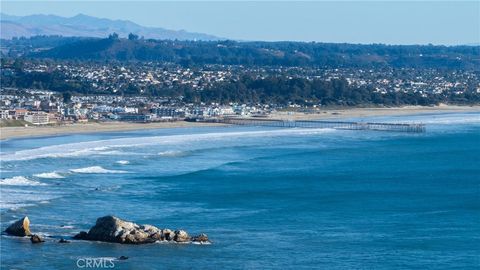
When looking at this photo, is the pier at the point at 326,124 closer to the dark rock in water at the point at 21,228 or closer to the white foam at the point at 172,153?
the white foam at the point at 172,153

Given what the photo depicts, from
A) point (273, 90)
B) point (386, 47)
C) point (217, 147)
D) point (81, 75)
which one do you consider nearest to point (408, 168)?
point (217, 147)

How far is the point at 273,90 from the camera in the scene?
85.7m

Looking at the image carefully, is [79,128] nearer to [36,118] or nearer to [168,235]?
[36,118]

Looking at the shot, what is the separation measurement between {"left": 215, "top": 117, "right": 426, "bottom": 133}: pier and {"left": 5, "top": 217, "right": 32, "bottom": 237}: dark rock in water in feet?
123

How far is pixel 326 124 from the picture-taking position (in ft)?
214

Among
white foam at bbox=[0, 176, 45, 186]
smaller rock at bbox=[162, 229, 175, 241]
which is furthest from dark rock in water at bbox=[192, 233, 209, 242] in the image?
white foam at bbox=[0, 176, 45, 186]

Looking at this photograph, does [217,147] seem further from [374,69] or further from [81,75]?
[374,69]

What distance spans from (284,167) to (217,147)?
7764mm

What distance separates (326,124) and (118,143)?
1930cm

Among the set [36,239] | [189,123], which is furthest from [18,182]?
[189,123]

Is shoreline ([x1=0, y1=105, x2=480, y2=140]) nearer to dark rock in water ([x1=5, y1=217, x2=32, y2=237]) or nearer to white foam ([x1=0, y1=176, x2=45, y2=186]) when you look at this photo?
white foam ([x1=0, y1=176, x2=45, y2=186])

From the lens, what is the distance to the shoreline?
178ft

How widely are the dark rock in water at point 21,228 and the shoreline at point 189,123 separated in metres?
25.0

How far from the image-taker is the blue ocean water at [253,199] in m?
24.2
